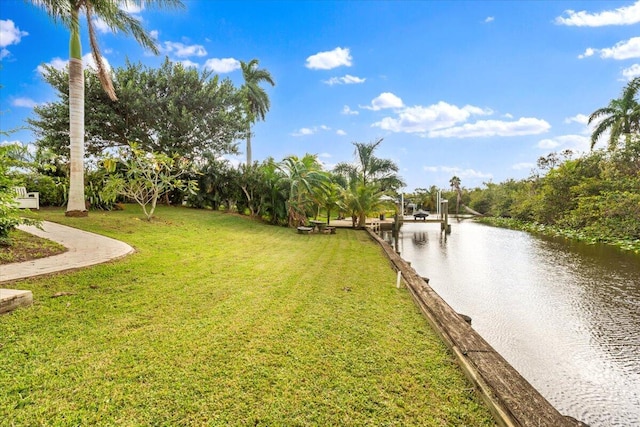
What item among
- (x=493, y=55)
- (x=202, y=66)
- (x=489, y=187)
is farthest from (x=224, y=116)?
(x=489, y=187)

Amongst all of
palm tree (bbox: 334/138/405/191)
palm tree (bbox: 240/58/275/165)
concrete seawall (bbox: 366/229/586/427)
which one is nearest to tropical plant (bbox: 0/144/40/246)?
concrete seawall (bbox: 366/229/586/427)

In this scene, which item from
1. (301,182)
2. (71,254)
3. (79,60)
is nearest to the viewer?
(71,254)

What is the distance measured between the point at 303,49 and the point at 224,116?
614cm

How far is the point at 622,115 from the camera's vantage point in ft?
65.6

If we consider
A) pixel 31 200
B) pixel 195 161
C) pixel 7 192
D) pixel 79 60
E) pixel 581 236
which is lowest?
pixel 581 236

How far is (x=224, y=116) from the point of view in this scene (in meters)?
18.1

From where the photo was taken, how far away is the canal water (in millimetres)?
2783

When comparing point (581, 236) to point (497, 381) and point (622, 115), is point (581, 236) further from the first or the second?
point (497, 381)

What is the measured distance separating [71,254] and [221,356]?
16.2 ft

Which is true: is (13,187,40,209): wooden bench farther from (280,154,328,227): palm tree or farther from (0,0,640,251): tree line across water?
(280,154,328,227): palm tree

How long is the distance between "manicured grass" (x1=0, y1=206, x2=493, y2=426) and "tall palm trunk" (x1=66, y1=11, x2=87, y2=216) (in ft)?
24.2

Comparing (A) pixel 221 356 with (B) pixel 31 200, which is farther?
(B) pixel 31 200

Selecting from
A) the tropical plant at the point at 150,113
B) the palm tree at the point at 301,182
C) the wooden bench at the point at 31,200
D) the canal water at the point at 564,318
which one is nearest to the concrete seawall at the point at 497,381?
the canal water at the point at 564,318

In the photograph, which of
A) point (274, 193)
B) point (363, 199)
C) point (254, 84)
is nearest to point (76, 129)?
point (274, 193)
